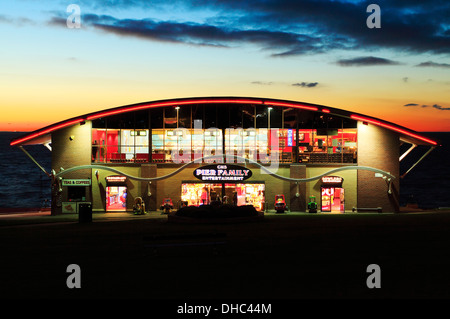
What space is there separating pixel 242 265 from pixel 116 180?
25731 millimetres

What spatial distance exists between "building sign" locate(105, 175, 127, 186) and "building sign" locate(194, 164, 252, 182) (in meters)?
5.29

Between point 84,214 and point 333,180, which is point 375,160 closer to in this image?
point 333,180

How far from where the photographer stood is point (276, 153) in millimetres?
38438

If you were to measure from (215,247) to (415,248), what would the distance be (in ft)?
20.2

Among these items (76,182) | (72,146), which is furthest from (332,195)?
(72,146)

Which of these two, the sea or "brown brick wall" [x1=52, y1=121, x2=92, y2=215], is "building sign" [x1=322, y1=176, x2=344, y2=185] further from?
the sea

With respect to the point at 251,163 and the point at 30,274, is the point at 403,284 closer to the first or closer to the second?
the point at 30,274

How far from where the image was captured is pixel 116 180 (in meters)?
38.7

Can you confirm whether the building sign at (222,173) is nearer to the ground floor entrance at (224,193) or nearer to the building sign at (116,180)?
the ground floor entrance at (224,193)

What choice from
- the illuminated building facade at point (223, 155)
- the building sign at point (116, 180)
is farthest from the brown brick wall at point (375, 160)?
the building sign at point (116, 180)

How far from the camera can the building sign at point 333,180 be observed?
1491 inches

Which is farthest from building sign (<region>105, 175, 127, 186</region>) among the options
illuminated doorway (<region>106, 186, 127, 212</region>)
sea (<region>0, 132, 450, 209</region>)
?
sea (<region>0, 132, 450, 209</region>)

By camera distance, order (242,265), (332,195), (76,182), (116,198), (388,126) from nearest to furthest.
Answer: (242,265) → (388,126) → (332,195) → (76,182) → (116,198)

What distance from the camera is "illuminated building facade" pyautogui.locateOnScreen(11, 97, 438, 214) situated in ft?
124
